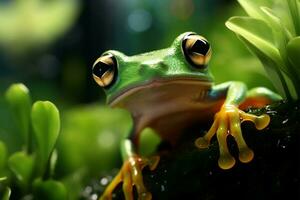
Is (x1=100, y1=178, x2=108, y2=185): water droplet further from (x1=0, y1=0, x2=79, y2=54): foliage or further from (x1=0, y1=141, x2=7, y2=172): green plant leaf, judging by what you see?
(x1=0, y1=0, x2=79, y2=54): foliage

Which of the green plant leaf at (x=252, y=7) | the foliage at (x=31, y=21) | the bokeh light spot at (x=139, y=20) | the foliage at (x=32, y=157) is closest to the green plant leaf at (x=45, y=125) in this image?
the foliage at (x=32, y=157)

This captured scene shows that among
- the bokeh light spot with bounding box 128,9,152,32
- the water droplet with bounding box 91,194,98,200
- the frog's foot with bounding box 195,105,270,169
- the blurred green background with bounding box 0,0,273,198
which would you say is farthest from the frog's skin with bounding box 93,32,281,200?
the bokeh light spot with bounding box 128,9,152,32

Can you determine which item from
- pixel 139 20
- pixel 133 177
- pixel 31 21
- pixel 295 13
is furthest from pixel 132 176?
pixel 139 20

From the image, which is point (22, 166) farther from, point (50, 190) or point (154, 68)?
point (154, 68)

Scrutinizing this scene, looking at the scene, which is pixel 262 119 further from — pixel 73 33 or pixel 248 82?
pixel 73 33

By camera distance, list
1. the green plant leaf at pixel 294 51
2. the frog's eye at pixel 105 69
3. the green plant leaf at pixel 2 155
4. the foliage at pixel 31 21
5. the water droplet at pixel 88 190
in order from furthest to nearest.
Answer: the foliage at pixel 31 21, the water droplet at pixel 88 190, the green plant leaf at pixel 2 155, the frog's eye at pixel 105 69, the green plant leaf at pixel 294 51

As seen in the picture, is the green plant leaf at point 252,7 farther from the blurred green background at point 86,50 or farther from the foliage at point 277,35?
the blurred green background at point 86,50
